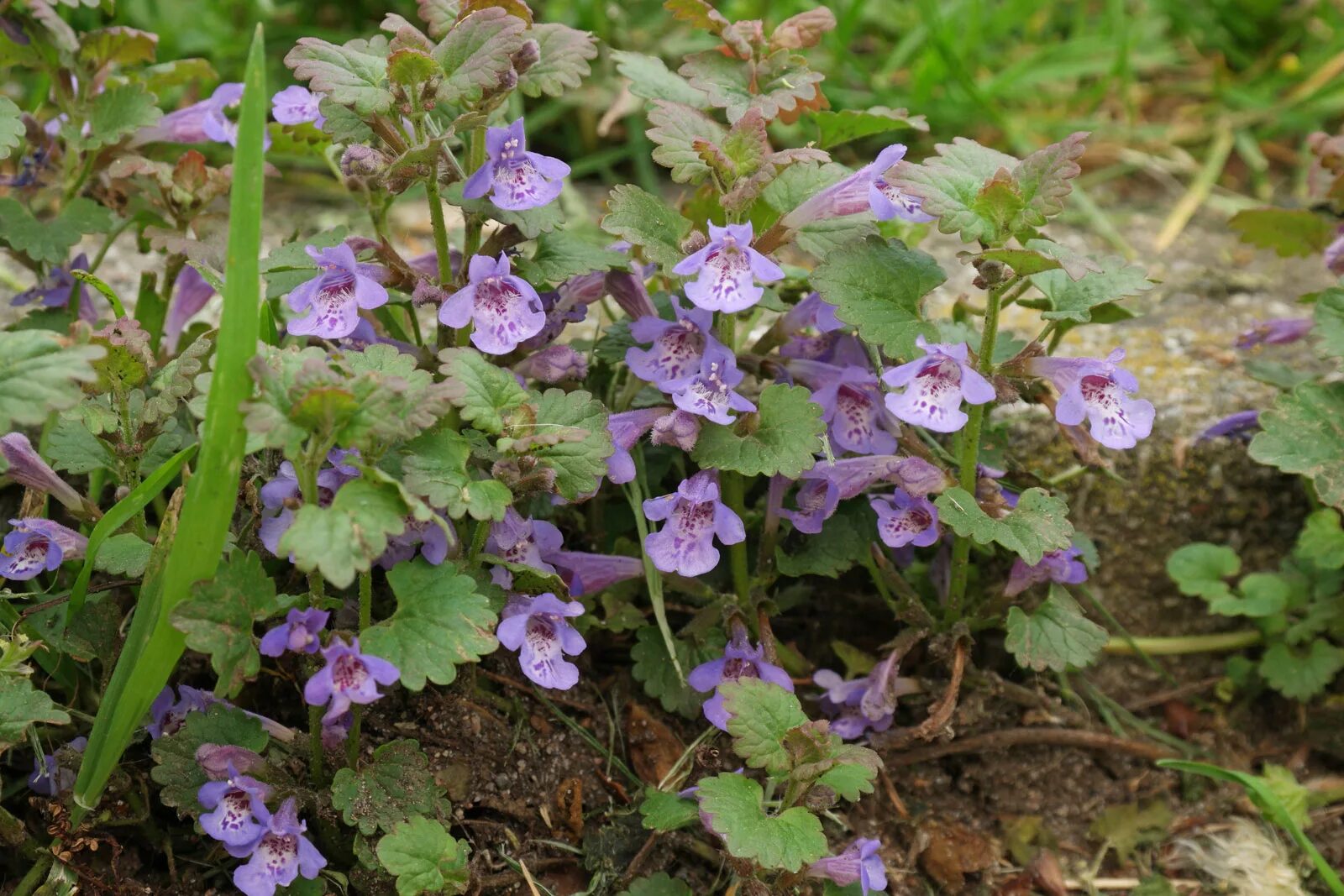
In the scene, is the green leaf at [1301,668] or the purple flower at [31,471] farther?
the green leaf at [1301,668]

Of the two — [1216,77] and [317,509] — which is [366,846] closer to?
[317,509]

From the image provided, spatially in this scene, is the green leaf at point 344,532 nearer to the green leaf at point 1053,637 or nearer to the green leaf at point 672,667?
the green leaf at point 672,667

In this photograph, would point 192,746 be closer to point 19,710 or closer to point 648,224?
point 19,710

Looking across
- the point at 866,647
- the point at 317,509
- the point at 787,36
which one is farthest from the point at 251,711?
the point at 787,36

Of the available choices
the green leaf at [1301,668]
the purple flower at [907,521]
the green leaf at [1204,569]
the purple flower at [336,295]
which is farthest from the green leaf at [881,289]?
the green leaf at [1301,668]

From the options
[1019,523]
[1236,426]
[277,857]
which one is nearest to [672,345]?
[1019,523]

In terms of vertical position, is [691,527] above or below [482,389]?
below
